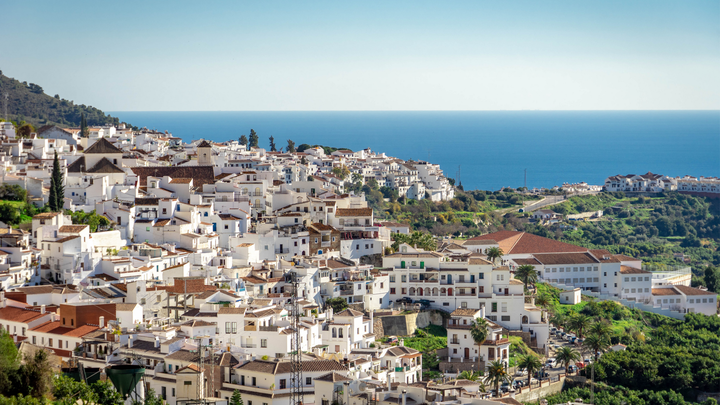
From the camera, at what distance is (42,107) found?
349ft

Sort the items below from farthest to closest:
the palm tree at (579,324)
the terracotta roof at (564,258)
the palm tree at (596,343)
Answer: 1. the terracotta roof at (564,258)
2. the palm tree at (579,324)
3. the palm tree at (596,343)

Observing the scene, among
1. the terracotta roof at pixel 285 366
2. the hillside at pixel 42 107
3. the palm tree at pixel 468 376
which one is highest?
the hillside at pixel 42 107

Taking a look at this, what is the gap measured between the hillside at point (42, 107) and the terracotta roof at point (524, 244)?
57520 mm

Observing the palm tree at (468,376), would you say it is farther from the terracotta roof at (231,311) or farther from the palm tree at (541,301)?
the palm tree at (541,301)

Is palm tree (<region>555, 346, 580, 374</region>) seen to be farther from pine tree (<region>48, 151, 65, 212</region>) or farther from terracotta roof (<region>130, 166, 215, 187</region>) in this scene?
pine tree (<region>48, 151, 65, 212</region>)

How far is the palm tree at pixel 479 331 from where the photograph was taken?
1510 inches

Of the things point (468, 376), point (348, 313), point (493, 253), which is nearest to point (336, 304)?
point (348, 313)

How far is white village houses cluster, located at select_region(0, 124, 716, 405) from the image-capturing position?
3139 centimetres

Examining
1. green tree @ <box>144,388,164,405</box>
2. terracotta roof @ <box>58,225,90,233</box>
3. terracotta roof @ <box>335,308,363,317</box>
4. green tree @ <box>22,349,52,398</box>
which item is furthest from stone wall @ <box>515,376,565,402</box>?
terracotta roof @ <box>58,225,90,233</box>

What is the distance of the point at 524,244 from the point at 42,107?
229 ft

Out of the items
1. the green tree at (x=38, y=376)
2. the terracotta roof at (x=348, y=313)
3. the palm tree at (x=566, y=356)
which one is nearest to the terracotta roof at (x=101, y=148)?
the terracotta roof at (x=348, y=313)

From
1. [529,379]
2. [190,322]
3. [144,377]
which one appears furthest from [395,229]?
[144,377]

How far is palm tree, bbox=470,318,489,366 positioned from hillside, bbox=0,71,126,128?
233 feet

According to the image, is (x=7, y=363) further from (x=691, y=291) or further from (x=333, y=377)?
(x=691, y=291)
